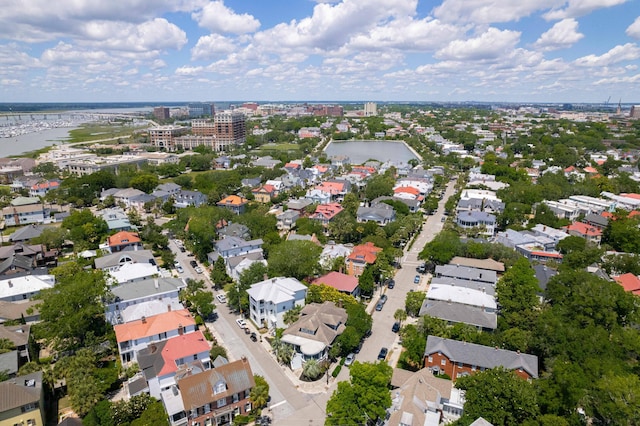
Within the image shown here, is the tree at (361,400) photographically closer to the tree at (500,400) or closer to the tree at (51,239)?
the tree at (500,400)

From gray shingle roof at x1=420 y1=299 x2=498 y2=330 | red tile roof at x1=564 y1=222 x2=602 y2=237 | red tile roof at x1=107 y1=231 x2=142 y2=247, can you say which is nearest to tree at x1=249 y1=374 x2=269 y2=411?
gray shingle roof at x1=420 y1=299 x2=498 y2=330

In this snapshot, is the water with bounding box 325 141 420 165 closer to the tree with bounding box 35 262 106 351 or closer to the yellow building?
the tree with bounding box 35 262 106 351

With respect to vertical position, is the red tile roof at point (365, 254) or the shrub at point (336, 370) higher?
the red tile roof at point (365, 254)

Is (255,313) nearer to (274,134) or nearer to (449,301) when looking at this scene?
(449,301)

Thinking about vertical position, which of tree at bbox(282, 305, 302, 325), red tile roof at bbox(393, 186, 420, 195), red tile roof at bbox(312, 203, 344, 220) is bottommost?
tree at bbox(282, 305, 302, 325)

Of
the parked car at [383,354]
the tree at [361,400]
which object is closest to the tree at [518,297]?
the parked car at [383,354]
